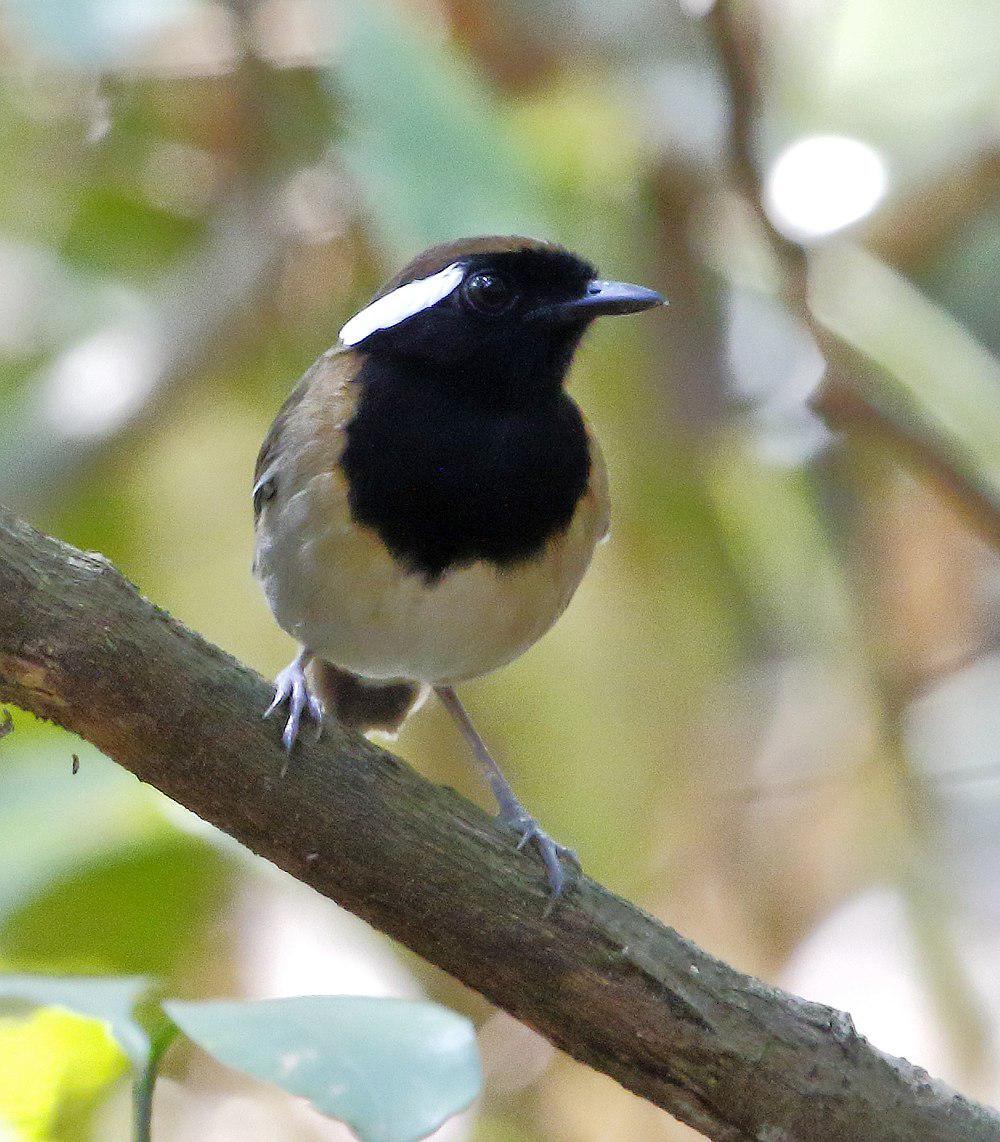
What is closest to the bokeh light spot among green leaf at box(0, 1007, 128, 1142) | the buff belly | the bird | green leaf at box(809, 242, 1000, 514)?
green leaf at box(809, 242, 1000, 514)

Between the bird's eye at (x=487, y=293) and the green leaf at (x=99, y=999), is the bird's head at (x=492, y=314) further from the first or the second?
the green leaf at (x=99, y=999)

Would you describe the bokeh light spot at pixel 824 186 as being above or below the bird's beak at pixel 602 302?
above

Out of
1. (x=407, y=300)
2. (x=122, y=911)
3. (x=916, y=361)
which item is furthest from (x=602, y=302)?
(x=122, y=911)

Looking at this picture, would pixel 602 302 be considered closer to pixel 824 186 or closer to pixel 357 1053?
pixel 824 186

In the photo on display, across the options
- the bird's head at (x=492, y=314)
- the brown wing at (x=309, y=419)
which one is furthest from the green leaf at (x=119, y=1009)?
the bird's head at (x=492, y=314)

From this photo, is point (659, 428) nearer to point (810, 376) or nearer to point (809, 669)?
point (810, 376)
